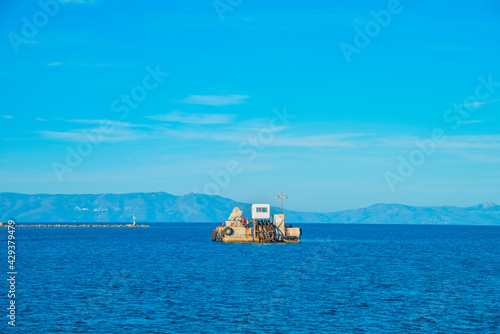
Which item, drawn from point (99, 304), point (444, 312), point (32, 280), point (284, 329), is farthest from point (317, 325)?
point (32, 280)

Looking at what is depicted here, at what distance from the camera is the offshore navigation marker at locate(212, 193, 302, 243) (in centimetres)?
11300

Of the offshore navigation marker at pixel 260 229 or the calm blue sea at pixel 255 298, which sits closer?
the calm blue sea at pixel 255 298

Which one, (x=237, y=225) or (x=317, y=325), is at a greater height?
(x=237, y=225)

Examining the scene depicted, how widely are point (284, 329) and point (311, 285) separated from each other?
20730 mm

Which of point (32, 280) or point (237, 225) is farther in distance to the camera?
point (237, 225)

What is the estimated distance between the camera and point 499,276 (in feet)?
216

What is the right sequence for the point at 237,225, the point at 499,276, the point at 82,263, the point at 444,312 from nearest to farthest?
the point at 444,312, the point at 499,276, the point at 82,263, the point at 237,225

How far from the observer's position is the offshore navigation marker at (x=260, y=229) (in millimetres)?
113000

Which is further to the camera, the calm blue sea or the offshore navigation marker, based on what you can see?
the offshore navigation marker

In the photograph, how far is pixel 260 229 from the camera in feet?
376

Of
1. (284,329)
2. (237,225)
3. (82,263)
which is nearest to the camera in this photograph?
(284,329)

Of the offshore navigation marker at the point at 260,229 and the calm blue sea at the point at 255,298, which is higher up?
the offshore navigation marker at the point at 260,229

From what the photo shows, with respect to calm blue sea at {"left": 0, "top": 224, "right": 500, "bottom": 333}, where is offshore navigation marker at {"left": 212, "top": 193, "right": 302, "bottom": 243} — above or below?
above

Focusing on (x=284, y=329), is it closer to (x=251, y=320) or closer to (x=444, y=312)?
(x=251, y=320)
